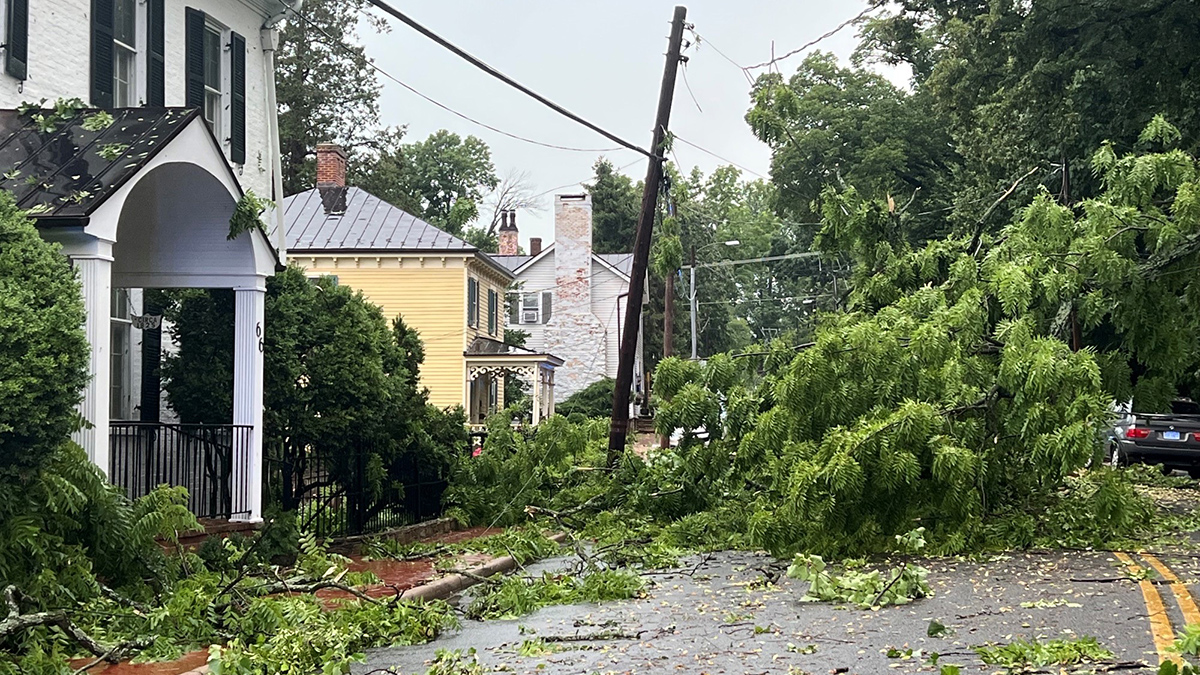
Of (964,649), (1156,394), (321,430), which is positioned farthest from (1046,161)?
(964,649)

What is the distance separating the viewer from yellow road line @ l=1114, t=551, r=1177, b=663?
729cm

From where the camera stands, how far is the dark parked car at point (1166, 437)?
23.0 m

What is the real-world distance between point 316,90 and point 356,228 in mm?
12823

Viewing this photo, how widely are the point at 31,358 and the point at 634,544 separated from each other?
7.97 meters

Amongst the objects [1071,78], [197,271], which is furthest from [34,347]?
[1071,78]

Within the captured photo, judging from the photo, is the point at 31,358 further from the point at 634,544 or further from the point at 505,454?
the point at 505,454

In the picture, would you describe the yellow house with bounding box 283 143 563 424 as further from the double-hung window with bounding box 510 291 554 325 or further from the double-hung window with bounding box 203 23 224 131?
the double-hung window with bounding box 203 23 224 131

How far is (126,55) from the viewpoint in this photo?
14805mm

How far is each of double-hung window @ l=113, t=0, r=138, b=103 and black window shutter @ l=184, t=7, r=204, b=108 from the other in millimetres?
855

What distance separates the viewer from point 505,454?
1827 centimetres

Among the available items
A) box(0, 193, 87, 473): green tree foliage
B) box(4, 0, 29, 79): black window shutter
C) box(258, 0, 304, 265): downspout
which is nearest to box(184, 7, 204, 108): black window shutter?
box(258, 0, 304, 265): downspout

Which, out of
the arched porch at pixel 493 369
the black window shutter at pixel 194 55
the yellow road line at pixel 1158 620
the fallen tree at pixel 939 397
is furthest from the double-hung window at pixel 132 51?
the arched porch at pixel 493 369

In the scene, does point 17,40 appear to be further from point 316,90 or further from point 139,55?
point 316,90

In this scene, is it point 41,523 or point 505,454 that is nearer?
point 41,523
